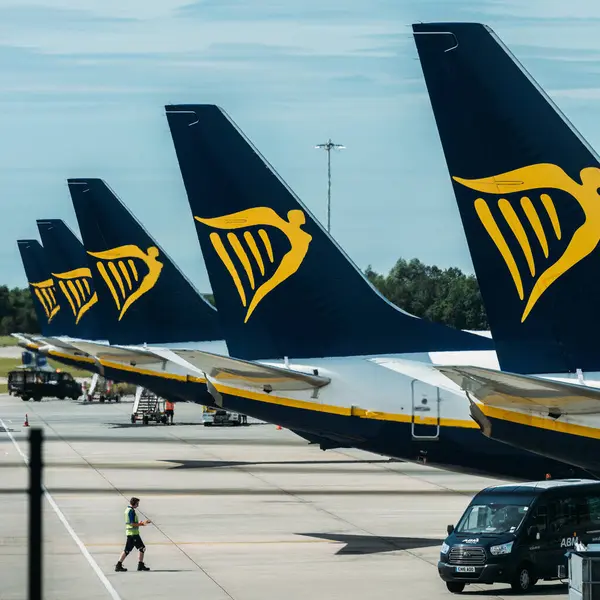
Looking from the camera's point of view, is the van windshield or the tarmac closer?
the van windshield

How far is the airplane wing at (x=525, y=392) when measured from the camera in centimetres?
2059

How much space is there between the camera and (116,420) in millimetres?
94125

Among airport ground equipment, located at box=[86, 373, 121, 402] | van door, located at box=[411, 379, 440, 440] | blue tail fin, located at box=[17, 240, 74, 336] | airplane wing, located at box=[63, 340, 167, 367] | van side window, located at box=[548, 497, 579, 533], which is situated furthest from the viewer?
blue tail fin, located at box=[17, 240, 74, 336]

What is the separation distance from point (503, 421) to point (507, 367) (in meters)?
0.91

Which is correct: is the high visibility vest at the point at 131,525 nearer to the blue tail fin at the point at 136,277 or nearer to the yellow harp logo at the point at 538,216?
the yellow harp logo at the point at 538,216

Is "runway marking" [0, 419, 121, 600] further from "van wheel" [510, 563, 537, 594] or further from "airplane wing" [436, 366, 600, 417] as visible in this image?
"airplane wing" [436, 366, 600, 417]

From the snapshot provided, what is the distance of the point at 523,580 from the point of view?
26922mm

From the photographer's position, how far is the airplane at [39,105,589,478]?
32125 mm

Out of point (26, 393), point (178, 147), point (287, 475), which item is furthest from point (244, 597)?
point (26, 393)

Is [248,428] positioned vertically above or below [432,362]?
below

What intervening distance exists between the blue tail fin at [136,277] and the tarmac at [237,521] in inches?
225

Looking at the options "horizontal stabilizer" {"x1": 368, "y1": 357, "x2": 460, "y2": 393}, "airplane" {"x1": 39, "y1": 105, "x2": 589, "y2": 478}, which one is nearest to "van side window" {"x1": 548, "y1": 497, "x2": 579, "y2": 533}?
"airplane" {"x1": 39, "y1": 105, "x2": 589, "y2": 478}

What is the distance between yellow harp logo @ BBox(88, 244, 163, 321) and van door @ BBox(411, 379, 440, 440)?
1264 inches

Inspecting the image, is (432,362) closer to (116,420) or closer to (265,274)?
(265,274)
